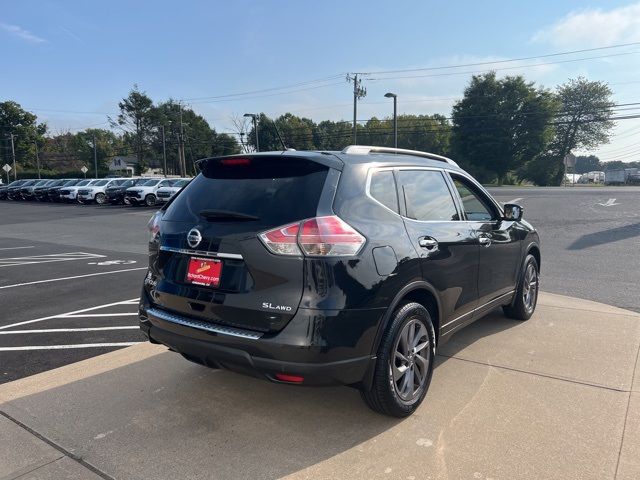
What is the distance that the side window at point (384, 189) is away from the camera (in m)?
3.16

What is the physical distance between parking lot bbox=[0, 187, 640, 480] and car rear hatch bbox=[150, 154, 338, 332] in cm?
76

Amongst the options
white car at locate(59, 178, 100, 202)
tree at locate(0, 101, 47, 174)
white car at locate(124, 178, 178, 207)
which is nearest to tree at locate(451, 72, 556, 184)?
white car at locate(124, 178, 178, 207)

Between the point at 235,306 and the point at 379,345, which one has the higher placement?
the point at 235,306

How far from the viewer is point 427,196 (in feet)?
12.0

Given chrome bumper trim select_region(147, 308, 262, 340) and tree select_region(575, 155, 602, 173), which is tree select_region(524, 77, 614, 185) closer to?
chrome bumper trim select_region(147, 308, 262, 340)

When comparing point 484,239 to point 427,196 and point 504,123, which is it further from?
point 504,123

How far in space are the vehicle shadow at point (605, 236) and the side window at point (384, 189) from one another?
9.03 m

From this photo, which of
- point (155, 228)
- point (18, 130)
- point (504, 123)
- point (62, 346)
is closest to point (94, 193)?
point (62, 346)

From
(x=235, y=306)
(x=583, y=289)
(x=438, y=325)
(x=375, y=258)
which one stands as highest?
(x=375, y=258)

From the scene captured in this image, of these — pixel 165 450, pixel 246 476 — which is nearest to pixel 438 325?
pixel 246 476

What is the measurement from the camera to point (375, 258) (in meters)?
2.87

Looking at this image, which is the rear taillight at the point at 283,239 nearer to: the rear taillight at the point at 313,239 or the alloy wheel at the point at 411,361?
the rear taillight at the point at 313,239

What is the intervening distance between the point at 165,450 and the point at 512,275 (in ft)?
11.9

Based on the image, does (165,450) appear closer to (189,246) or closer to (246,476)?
(246,476)
